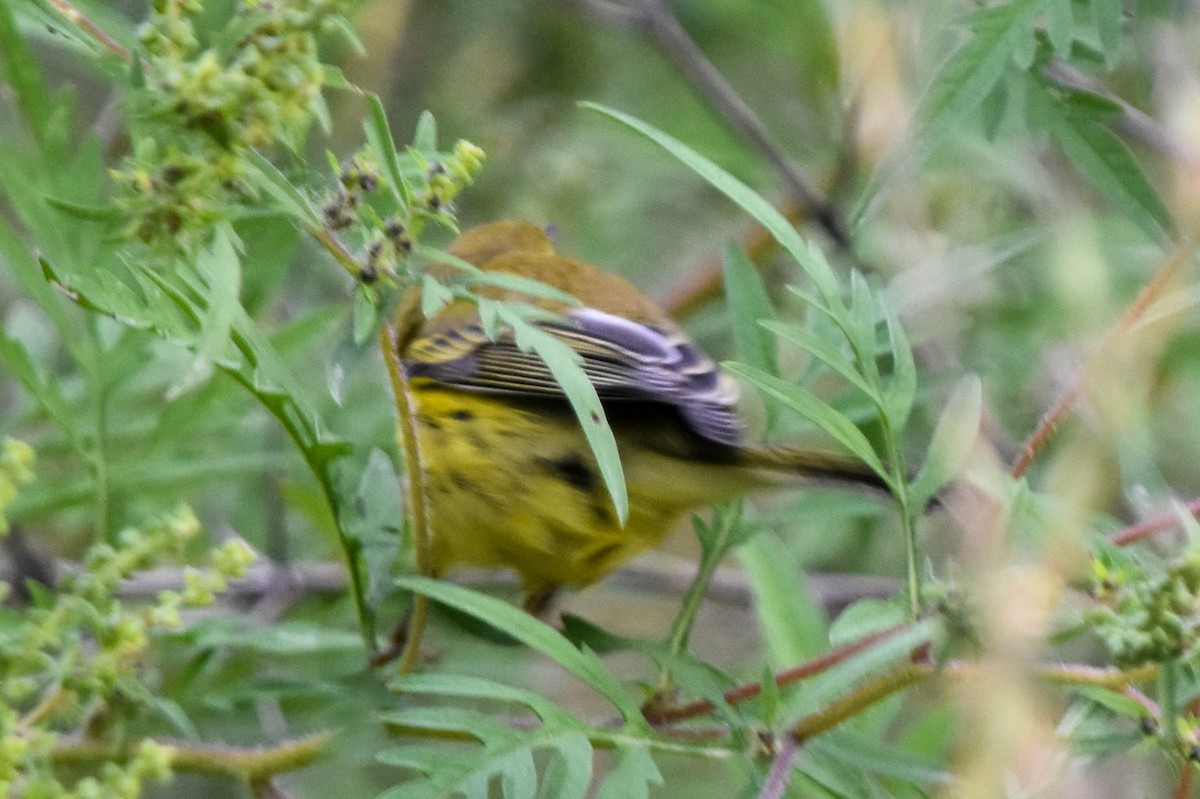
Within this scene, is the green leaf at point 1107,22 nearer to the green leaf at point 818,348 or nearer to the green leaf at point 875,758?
the green leaf at point 818,348

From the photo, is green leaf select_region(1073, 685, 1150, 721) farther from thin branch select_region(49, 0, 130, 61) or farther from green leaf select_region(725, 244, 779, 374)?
thin branch select_region(49, 0, 130, 61)

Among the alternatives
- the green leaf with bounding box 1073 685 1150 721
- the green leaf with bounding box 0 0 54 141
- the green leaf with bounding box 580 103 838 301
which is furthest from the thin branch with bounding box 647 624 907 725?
the green leaf with bounding box 0 0 54 141

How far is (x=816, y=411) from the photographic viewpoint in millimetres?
1605

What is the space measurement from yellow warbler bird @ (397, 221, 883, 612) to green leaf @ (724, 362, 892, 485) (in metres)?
0.65

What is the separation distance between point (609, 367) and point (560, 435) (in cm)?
24

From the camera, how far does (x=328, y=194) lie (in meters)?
1.37

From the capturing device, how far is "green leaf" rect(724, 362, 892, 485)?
155 centimetres

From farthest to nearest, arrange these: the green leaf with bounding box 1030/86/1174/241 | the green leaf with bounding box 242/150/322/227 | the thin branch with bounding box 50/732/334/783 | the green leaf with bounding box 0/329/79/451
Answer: the green leaf with bounding box 0/329/79/451, the green leaf with bounding box 1030/86/1174/241, the thin branch with bounding box 50/732/334/783, the green leaf with bounding box 242/150/322/227

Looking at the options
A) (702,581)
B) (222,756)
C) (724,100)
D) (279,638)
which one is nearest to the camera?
(222,756)

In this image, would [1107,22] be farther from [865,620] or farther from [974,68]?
[865,620]

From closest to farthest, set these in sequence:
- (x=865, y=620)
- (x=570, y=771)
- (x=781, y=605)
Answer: (x=570, y=771) → (x=865, y=620) → (x=781, y=605)

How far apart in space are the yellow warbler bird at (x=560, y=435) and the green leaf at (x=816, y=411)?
2.15 feet

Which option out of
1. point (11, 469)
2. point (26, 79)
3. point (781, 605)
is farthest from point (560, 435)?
point (11, 469)

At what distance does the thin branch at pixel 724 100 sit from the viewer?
324cm
